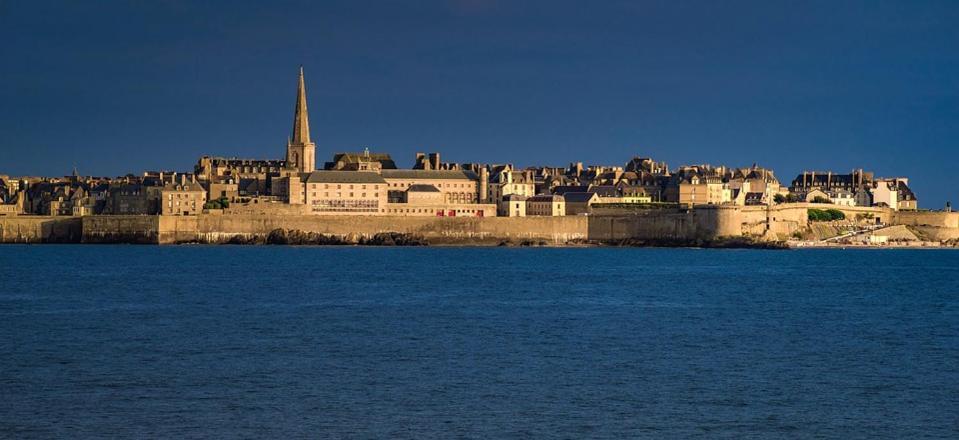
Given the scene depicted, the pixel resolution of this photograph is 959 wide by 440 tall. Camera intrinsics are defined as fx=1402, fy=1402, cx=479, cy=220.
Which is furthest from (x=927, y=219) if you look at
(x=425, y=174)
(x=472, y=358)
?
(x=472, y=358)

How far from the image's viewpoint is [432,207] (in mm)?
84938

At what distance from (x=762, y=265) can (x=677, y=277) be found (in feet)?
44.3

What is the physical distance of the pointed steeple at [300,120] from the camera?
93812mm

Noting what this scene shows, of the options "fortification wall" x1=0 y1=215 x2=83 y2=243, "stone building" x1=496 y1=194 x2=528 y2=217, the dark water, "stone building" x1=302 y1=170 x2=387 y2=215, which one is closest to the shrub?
"stone building" x1=496 y1=194 x2=528 y2=217

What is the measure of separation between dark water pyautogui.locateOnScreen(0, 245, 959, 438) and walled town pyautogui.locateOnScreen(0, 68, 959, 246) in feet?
115

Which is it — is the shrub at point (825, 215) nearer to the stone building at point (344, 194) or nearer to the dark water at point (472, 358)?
→ the stone building at point (344, 194)

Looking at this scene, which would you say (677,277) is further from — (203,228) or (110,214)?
(110,214)

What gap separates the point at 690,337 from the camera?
2673 centimetres

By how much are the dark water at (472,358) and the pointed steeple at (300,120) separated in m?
49.3

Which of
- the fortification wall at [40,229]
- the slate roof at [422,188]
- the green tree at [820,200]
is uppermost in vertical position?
the slate roof at [422,188]

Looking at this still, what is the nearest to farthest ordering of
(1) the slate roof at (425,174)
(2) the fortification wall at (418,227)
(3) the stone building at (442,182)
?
(2) the fortification wall at (418,227) < (3) the stone building at (442,182) < (1) the slate roof at (425,174)

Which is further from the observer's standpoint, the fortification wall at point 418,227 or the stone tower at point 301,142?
the stone tower at point 301,142

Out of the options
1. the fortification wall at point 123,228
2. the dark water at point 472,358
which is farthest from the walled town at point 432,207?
the dark water at point 472,358

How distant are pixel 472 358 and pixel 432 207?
62.0 metres
